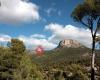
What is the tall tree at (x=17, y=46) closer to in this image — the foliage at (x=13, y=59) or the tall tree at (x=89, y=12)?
the foliage at (x=13, y=59)

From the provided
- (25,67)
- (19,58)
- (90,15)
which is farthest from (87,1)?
(19,58)

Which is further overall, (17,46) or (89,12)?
(17,46)

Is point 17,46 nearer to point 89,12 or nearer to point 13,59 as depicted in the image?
point 13,59

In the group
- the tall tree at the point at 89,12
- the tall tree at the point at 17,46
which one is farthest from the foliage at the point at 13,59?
the tall tree at the point at 89,12

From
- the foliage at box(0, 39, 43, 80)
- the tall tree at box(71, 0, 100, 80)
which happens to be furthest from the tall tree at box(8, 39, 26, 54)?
the tall tree at box(71, 0, 100, 80)

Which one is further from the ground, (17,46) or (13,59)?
(17,46)

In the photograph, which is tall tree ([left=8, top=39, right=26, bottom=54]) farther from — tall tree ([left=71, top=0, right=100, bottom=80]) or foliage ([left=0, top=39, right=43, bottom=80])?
tall tree ([left=71, top=0, right=100, bottom=80])

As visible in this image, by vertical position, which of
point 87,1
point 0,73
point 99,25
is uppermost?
point 87,1

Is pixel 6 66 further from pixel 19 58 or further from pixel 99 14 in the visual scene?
pixel 99 14

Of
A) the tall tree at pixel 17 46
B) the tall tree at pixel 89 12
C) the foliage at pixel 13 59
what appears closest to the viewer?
the tall tree at pixel 89 12

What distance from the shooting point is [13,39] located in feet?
186

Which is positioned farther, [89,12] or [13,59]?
[13,59]

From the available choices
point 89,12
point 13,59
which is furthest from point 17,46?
point 89,12

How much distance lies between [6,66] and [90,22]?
35868 millimetres
